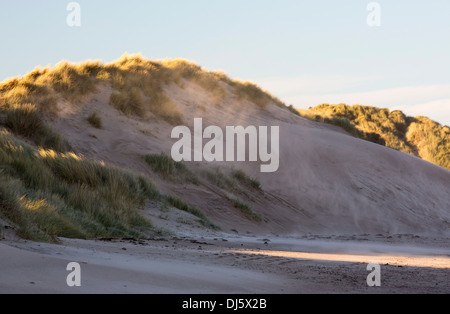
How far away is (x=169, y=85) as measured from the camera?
21812 millimetres

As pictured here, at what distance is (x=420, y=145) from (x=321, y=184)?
27.4 m

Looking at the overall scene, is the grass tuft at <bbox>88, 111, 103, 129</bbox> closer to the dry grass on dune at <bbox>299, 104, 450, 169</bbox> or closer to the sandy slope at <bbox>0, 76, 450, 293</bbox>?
the sandy slope at <bbox>0, 76, 450, 293</bbox>

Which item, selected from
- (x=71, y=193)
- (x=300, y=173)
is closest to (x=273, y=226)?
(x=300, y=173)

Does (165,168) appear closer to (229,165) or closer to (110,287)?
(229,165)

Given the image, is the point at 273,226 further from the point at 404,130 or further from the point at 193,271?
the point at 404,130

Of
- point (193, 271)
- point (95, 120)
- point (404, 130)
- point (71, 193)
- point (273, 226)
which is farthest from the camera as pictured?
point (404, 130)

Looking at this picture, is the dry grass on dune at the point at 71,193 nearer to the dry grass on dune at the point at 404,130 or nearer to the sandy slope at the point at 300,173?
the sandy slope at the point at 300,173

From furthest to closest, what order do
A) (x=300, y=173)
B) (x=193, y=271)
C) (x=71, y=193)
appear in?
1. (x=300, y=173)
2. (x=71, y=193)
3. (x=193, y=271)

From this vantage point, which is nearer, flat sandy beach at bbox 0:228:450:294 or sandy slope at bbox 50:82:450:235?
flat sandy beach at bbox 0:228:450:294

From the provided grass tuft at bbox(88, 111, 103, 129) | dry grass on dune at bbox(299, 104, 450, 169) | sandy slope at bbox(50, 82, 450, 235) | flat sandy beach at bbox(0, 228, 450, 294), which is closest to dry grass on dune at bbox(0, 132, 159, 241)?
flat sandy beach at bbox(0, 228, 450, 294)

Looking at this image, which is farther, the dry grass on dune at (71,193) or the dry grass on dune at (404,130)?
the dry grass on dune at (404,130)

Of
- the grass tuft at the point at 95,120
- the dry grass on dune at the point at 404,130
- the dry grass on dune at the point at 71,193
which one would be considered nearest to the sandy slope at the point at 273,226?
the grass tuft at the point at 95,120

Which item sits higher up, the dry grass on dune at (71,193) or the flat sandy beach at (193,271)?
the dry grass on dune at (71,193)

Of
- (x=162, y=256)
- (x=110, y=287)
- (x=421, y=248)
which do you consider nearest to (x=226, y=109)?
(x=421, y=248)
